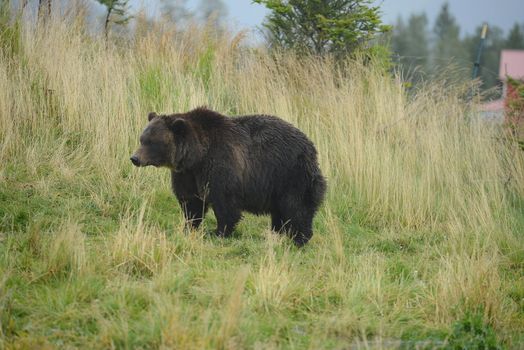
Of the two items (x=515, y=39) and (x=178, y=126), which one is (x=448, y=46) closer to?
(x=515, y=39)

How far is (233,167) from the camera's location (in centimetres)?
665

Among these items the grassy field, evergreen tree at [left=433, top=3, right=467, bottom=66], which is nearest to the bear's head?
the grassy field

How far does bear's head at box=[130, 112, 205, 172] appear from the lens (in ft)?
21.7

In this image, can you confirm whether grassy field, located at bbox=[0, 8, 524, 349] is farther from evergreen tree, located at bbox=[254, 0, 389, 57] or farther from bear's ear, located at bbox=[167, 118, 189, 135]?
evergreen tree, located at bbox=[254, 0, 389, 57]

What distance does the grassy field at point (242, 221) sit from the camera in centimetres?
427

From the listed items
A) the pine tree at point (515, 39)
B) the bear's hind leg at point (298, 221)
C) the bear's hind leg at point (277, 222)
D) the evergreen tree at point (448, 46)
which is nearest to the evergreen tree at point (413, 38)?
Answer: the evergreen tree at point (448, 46)

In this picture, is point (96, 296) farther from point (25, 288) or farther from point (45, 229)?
point (45, 229)

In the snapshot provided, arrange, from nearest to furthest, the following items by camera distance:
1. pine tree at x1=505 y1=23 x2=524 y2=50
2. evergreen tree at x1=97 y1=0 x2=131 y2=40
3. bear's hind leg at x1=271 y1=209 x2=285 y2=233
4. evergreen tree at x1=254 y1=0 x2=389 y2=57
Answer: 1. bear's hind leg at x1=271 y1=209 x2=285 y2=233
2. evergreen tree at x1=254 y1=0 x2=389 y2=57
3. evergreen tree at x1=97 y1=0 x2=131 y2=40
4. pine tree at x1=505 y1=23 x2=524 y2=50

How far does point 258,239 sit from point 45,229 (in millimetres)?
2100

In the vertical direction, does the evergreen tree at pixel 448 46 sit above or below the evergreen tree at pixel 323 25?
above

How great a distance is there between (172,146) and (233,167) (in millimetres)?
650

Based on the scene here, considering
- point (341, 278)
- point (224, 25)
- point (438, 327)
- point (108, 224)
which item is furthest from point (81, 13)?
point (438, 327)

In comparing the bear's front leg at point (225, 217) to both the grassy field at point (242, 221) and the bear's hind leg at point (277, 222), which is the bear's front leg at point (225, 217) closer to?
the grassy field at point (242, 221)

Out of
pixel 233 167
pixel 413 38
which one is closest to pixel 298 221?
pixel 233 167
